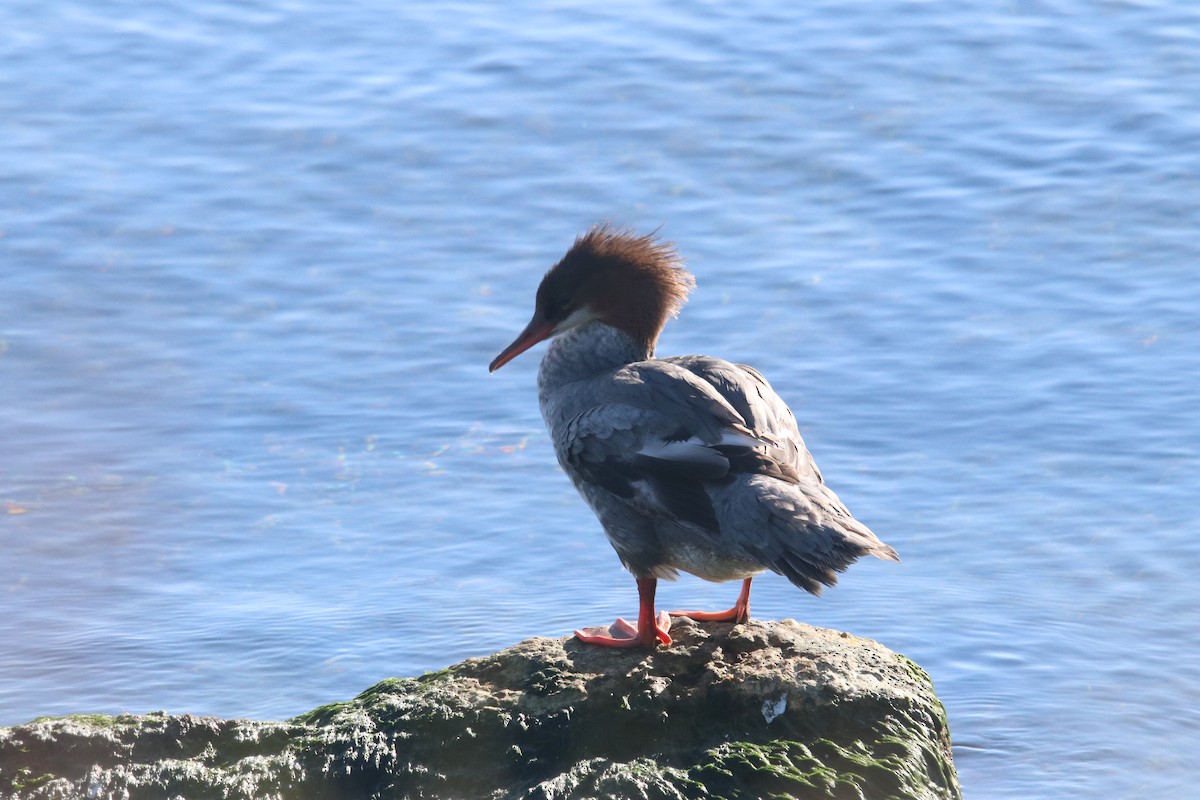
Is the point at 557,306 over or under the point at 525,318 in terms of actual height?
under

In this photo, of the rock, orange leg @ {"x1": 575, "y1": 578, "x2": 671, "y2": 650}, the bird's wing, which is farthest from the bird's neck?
the rock

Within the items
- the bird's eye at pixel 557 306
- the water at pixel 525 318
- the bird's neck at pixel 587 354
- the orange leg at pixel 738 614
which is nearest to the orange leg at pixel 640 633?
the orange leg at pixel 738 614

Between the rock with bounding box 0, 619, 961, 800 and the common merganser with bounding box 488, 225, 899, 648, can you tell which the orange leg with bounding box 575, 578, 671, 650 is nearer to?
the common merganser with bounding box 488, 225, 899, 648

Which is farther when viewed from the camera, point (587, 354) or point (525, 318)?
point (525, 318)

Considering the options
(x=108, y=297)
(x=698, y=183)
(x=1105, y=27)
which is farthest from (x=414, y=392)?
(x=1105, y=27)

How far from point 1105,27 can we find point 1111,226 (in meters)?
3.77

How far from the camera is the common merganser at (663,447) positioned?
4621 mm

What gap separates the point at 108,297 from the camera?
10.1m

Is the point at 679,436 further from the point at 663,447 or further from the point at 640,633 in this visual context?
the point at 640,633

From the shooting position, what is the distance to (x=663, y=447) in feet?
16.5

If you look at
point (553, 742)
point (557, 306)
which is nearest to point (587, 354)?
point (557, 306)

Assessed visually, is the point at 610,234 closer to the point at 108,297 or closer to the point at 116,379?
the point at 116,379

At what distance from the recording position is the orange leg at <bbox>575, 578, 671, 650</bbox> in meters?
4.95

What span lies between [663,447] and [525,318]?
453 cm
